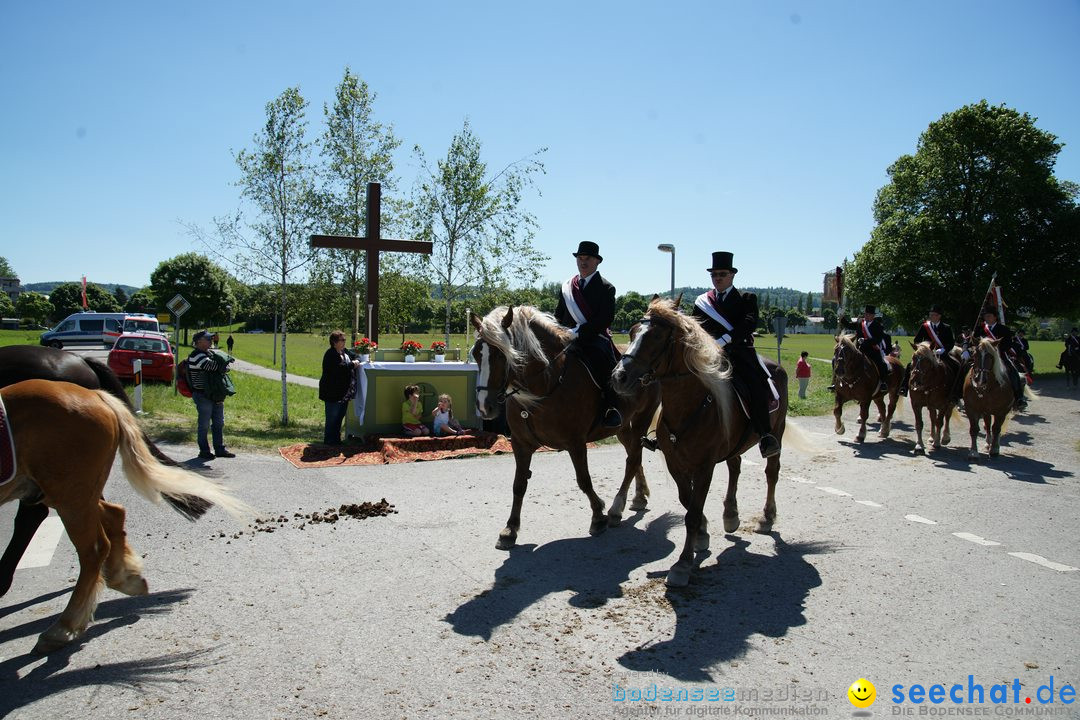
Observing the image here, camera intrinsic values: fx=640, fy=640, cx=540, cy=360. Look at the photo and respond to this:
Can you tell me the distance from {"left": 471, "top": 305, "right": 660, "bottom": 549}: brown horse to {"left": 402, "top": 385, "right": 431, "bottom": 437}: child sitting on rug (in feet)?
17.4

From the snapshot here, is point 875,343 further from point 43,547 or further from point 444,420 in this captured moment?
point 43,547

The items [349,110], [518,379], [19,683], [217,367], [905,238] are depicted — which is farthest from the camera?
[905,238]

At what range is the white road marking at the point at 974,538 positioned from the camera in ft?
21.6

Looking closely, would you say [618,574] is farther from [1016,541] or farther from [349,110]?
[349,110]

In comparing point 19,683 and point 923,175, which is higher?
point 923,175

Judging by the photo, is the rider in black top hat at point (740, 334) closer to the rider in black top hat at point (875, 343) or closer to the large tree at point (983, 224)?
the rider in black top hat at point (875, 343)

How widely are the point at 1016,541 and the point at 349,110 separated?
14.7m

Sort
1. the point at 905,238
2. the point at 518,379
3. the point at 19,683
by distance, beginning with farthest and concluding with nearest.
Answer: the point at 905,238, the point at 518,379, the point at 19,683

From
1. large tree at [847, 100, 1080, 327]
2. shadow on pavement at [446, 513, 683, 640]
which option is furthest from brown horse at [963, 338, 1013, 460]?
large tree at [847, 100, 1080, 327]

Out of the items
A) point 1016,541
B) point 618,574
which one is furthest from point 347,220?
point 1016,541

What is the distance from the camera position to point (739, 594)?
5281 mm

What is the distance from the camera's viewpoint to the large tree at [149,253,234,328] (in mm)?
57625

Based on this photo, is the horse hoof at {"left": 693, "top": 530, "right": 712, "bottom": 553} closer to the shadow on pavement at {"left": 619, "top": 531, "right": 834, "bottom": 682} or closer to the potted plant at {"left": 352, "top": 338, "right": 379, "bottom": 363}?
the shadow on pavement at {"left": 619, "top": 531, "right": 834, "bottom": 682}

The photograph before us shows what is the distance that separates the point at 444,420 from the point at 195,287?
55.3m
